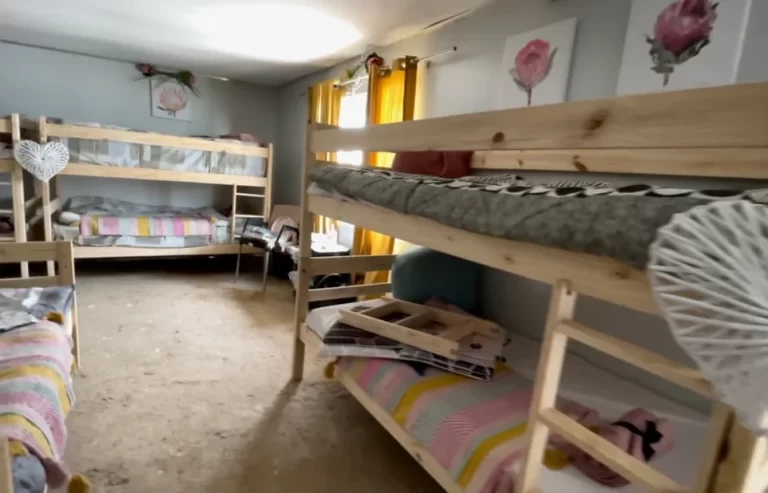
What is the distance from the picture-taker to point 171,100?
4906 millimetres

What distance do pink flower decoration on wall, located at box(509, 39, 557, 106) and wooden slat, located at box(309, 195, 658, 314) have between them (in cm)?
116

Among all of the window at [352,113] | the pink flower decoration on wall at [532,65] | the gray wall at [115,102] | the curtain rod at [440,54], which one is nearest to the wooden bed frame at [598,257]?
the pink flower decoration on wall at [532,65]

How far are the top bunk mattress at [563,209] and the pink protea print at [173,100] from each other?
13.9ft

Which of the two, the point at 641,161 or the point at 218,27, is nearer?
the point at 641,161

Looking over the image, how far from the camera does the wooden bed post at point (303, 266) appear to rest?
7.20 feet

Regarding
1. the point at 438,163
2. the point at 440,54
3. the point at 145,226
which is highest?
the point at 440,54

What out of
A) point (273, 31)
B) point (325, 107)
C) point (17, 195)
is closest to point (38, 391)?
point (273, 31)

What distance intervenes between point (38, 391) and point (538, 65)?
237 cm

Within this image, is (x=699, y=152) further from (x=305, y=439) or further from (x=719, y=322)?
(x=305, y=439)

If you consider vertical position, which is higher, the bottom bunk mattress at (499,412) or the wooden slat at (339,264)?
the wooden slat at (339,264)

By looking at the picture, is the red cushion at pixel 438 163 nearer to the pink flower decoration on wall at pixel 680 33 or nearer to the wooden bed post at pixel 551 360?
the pink flower decoration on wall at pixel 680 33

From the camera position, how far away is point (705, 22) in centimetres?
156

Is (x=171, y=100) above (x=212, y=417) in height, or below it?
above

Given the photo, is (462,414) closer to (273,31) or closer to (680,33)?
(680,33)
